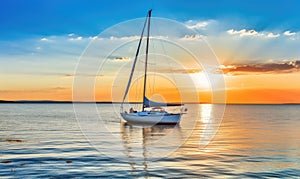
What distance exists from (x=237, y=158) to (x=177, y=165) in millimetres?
6968

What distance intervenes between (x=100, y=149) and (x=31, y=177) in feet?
45.9

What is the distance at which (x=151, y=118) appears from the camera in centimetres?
6981

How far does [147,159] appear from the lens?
31.2 m

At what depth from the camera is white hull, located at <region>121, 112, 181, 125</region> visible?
70062 millimetres

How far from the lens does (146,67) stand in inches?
2876

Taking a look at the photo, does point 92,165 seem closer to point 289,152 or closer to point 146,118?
point 289,152

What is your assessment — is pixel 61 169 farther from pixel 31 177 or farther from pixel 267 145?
pixel 267 145

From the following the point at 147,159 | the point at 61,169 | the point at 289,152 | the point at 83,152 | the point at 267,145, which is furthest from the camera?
the point at 267,145

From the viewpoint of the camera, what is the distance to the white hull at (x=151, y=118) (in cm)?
7006

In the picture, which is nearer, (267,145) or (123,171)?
(123,171)

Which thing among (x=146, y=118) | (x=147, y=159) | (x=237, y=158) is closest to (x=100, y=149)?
(x=147, y=159)

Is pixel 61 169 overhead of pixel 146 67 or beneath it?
beneath

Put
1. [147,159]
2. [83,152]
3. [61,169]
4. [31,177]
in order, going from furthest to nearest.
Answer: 1. [83,152]
2. [147,159]
3. [61,169]
4. [31,177]

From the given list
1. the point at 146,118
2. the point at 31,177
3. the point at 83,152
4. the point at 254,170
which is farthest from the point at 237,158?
the point at 146,118
